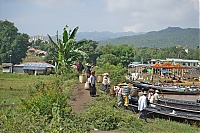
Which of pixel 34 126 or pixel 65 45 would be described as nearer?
pixel 34 126

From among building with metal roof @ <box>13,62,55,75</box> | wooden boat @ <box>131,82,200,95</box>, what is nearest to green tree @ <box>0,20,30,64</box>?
building with metal roof @ <box>13,62,55,75</box>

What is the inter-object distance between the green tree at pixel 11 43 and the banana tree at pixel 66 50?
4311 cm

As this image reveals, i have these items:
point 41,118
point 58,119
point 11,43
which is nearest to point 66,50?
point 41,118

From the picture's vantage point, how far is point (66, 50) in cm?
1933

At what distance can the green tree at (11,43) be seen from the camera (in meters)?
60.4

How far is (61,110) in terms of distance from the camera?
8773mm

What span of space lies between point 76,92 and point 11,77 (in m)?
26.7

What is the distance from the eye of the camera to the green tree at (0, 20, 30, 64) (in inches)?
2376

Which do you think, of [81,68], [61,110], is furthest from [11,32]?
[61,110]

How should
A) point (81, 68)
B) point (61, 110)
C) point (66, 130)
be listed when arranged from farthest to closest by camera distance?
point (81, 68), point (61, 110), point (66, 130)

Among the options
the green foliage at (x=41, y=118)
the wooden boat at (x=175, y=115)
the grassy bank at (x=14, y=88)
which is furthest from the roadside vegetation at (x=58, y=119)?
the grassy bank at (x=14, y=88)

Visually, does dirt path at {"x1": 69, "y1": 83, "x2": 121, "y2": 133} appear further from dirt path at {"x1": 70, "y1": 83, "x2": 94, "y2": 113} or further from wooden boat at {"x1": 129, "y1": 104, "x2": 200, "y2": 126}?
wooden boat at {"x1": 129, "y1": 104, "x2": 200, "y2": 126}

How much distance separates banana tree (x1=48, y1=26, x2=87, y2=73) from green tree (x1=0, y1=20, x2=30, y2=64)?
4311 centimetres

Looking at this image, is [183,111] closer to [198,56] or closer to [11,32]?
[11,32]
